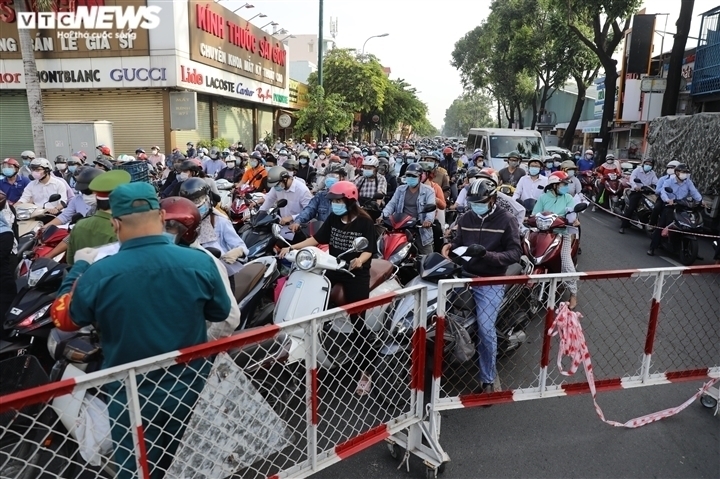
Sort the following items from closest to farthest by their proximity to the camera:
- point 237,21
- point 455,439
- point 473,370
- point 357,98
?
point 455,439
point 473,370
point 237,21
point 357,98

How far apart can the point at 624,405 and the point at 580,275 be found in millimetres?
1496

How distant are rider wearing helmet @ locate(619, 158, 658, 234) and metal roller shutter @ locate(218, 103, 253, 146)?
19.3 metres

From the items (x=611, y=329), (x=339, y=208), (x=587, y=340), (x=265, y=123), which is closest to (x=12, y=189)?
(x=339, y=208)

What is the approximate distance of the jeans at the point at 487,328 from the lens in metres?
3.89

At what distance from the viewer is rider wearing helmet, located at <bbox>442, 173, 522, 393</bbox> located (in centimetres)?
391

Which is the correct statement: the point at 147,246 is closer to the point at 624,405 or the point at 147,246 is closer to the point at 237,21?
the point at 624,405

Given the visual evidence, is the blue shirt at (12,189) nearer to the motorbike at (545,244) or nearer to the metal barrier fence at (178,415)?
the metal barrier fence at (178,415)

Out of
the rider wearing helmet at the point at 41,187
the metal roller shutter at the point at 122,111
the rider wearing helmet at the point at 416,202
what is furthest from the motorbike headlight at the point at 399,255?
the metal roller shutter at the point at 122,111

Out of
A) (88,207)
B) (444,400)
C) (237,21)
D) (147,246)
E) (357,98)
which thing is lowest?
(444,400)

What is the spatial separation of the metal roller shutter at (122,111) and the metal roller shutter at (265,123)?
9.87m

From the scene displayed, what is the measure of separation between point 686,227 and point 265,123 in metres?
27.0

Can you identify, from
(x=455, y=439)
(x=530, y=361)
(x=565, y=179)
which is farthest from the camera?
(x=565, y=179)

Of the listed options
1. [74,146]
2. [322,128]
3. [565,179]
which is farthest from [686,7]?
[74,146]

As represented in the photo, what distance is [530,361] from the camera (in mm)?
4734
